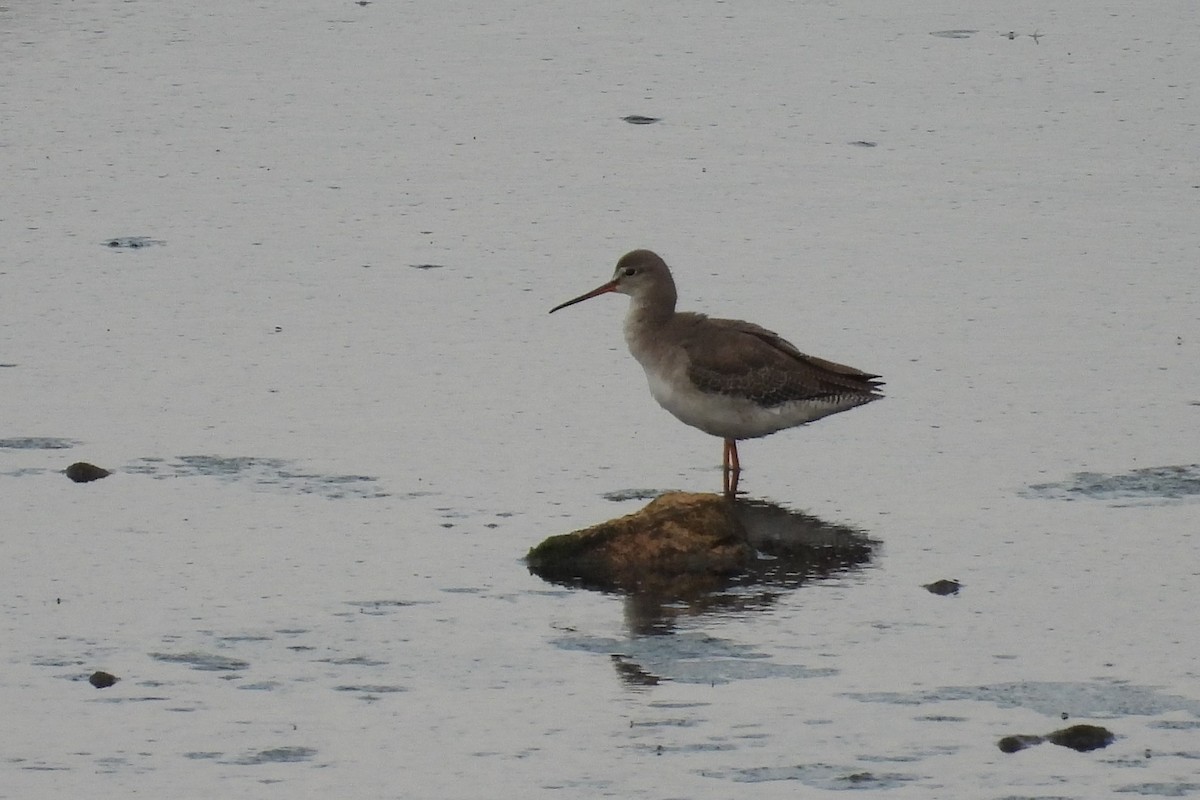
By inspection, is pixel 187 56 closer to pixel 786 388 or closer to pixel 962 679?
pixel 786 388

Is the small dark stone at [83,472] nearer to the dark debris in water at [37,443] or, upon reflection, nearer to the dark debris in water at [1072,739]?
the dark debris in water at [37,443]

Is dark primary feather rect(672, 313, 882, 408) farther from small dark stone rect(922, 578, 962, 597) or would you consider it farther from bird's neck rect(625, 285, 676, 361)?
small dark stone rect(922, 578, 962, 597)

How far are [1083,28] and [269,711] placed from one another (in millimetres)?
17224

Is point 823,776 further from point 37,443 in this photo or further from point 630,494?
point 37,443

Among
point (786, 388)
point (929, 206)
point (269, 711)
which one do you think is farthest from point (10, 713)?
point (929, 206)

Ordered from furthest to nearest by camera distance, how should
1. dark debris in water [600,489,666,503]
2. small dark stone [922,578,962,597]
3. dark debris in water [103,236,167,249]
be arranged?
dark debris in water [103,236,167,249], dark debris in water [600,489,666,503], small dark stone [922,578,962,597]

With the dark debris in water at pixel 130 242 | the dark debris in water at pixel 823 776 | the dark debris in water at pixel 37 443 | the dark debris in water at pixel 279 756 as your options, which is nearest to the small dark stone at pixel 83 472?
the dark debris in water at pixel 37 443

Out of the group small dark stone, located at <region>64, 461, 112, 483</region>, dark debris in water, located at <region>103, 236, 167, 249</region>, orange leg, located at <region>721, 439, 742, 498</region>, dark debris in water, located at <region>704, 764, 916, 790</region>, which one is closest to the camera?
dark debris in water, located at <region>704, 764, 916, 790</region>

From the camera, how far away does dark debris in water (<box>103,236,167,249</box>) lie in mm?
15445

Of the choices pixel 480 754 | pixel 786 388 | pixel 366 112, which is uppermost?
pixel 366 112

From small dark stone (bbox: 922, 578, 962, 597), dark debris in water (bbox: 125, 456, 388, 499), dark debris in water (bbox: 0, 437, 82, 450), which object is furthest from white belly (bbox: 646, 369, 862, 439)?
dark debris in water (bbox: 0, 437, 82, 450)

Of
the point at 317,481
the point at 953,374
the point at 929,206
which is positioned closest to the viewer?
the point at 317,481

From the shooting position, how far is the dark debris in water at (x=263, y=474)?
35.9 ft

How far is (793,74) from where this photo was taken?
846 inches
